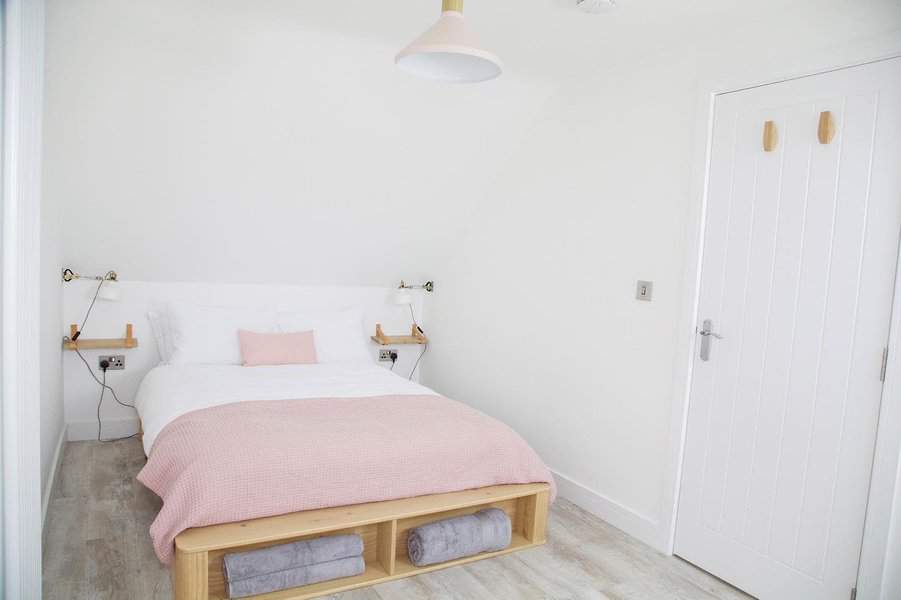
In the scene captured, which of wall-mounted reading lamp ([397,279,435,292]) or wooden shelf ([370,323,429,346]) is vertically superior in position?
wall-mounted reading lamp ([397,279,435,292])

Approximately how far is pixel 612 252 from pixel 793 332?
39.2 inches

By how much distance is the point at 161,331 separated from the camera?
3896 mm

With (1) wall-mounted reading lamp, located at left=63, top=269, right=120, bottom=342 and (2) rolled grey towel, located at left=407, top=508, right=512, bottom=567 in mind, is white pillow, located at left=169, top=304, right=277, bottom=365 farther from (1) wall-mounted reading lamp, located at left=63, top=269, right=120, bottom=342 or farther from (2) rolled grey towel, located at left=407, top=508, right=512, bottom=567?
(2) rolled grey towel, located at left=407, top=508, right=512, bottom=567

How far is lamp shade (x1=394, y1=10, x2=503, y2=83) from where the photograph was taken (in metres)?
1.75

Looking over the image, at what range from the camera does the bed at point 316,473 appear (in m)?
2.13

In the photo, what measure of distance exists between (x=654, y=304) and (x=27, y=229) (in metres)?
2.42

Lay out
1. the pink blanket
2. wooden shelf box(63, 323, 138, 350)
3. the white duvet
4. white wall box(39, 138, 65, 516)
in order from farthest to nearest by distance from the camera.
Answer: wooden shelf box(63, 323, 138, 350)
the white duvet
white wall box(39, 138, 65, 516)
the pink blanket

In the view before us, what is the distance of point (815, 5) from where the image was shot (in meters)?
2.26

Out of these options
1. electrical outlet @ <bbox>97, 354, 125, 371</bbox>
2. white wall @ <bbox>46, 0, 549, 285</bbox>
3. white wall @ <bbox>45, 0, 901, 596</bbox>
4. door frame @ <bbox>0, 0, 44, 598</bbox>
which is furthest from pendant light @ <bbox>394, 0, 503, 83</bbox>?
electrical outlet @ <bbox>97, 354, 125, 371</bbox>

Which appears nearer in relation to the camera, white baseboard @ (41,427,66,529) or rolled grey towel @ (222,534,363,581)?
rolled grey towel @ (222,534,363,581)

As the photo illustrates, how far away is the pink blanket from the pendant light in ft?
4.69

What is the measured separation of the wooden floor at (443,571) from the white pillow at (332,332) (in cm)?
140

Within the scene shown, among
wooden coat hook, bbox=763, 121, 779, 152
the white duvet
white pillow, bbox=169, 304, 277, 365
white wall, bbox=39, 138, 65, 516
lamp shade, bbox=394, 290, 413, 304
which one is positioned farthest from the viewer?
lamp shade, bbox=394, 290, 413, 304

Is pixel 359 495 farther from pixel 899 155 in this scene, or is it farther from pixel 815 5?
Result: pixel 815 5
